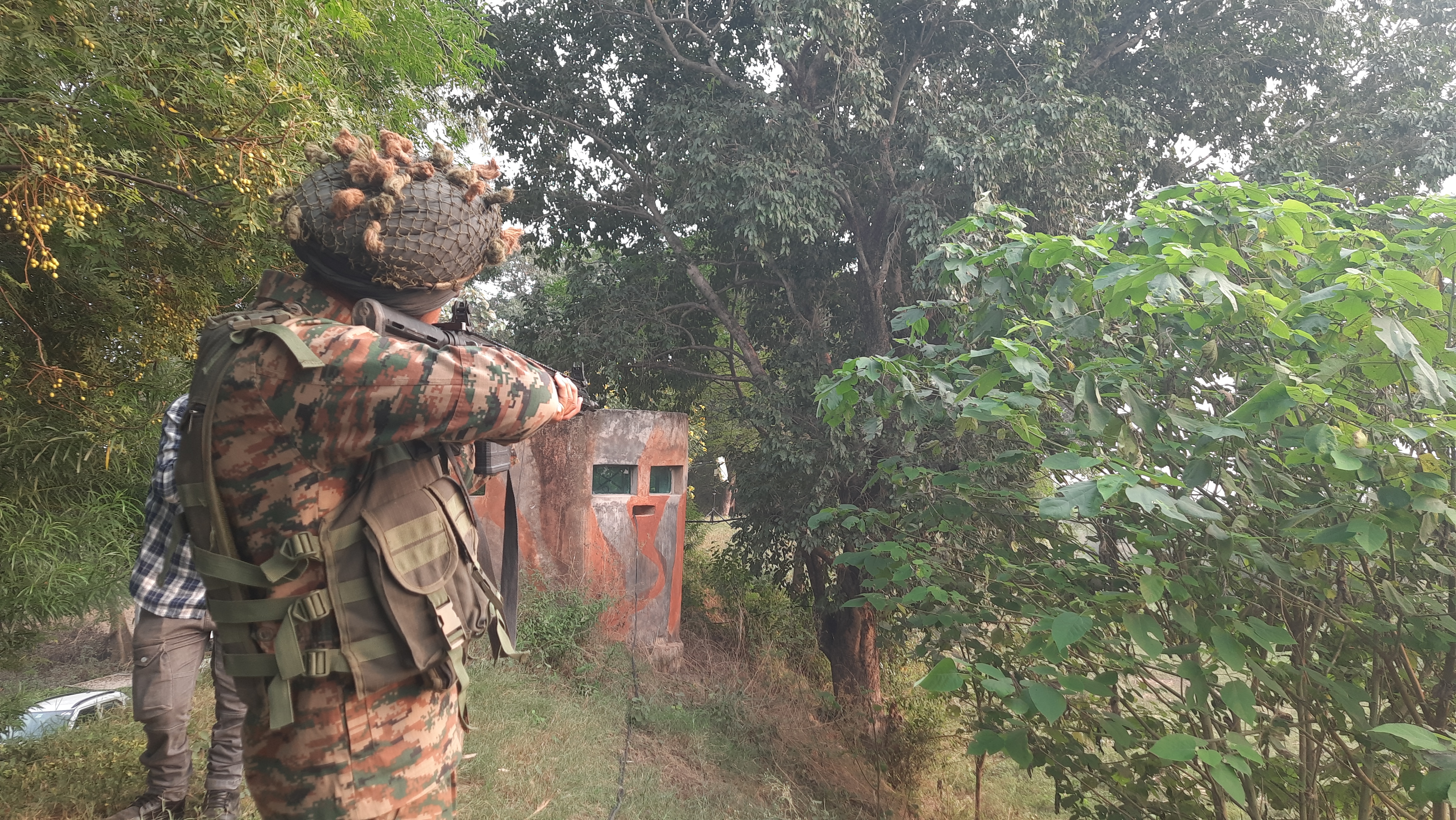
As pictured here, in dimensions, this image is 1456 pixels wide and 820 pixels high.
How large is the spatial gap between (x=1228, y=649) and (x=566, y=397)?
1956 millimetres

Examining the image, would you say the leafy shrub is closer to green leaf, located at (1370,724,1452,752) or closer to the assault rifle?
the assault rifle

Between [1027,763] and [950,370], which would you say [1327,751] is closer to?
[1027,763]

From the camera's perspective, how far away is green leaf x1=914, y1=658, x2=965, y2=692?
2482mm

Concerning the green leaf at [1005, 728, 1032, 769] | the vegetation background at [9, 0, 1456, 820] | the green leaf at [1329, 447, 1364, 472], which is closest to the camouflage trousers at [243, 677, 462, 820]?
the vegetation background at [9, 0, 1456, 820]

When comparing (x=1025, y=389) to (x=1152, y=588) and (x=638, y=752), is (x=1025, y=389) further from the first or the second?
(x=638, y=752)

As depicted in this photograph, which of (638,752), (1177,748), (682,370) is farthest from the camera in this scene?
(682,370)

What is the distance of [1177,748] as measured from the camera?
2.15 m

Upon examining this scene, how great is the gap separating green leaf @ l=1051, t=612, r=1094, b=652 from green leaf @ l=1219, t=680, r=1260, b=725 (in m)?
0.42

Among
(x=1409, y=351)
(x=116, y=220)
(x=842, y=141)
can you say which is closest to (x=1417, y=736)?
(x=1409, y=351)

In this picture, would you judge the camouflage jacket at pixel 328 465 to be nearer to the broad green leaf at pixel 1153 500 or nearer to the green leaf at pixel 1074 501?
the green leaf at pixel 1074 501

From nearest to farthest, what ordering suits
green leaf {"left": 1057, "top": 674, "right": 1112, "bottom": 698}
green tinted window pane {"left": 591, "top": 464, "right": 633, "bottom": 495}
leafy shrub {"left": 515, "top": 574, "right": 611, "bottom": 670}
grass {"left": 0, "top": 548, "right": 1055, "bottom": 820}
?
green leaf {"left": 1057, "top": 674, "right": 1112, "bottom": 698}, grass {"left": 0, "top": 548, "right": 1055, "bottom": 820}, leafy shrub {"left": 515, "top": 574, "right": 611, "bottom": 670}, green tinted window pane {"left": 591, "top": 464, "right": 633, "bottom": 495}

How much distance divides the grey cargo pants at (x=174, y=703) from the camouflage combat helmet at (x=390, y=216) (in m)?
1.66

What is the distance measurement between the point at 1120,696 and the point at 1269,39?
850 cm

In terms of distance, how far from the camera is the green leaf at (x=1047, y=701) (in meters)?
2.31
